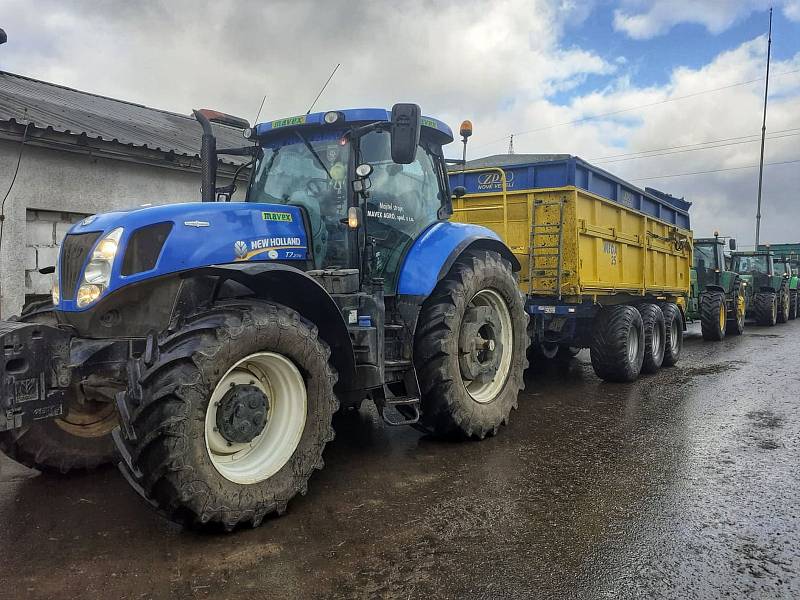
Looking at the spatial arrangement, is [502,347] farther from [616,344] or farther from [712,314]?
[712,314]

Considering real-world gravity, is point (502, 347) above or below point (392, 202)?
below

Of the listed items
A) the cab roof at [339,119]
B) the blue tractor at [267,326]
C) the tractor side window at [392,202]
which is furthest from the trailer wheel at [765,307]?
the cab roof at [339,119]

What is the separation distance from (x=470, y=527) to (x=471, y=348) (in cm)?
179

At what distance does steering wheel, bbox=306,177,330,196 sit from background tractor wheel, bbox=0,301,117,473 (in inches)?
74.4

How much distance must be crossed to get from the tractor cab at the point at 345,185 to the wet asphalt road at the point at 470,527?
154cm

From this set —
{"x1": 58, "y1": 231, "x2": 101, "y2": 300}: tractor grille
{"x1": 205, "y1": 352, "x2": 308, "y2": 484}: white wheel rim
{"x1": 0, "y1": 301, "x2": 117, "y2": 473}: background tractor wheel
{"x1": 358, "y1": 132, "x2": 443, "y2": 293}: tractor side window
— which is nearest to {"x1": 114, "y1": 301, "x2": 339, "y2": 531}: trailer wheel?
{"x1": 205, "y1": 352, "x2": 308, "y2": 484}: white wheel rim

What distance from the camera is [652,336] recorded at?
894 centimetres

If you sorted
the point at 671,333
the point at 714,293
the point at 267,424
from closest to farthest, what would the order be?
the point at 267,424 < the point at 671,333 < the point at 714,293

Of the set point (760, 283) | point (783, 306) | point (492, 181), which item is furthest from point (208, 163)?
point (783, 306)

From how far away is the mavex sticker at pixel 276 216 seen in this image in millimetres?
4066

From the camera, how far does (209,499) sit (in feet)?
10.1

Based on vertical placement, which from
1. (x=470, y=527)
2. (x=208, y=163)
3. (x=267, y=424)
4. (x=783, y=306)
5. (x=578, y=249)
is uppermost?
(x=208, y=163)

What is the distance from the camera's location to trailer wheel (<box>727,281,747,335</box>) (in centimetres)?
1570

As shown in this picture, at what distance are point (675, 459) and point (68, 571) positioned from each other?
4.09m
